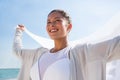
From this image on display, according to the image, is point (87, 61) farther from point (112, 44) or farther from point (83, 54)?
point (112, 44)

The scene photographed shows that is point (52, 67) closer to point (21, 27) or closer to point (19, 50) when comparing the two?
point (19, 50)

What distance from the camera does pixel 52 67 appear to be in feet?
6.90

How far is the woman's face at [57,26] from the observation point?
7.24 feet

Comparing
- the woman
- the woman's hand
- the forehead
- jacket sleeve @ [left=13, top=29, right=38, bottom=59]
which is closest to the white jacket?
the woman

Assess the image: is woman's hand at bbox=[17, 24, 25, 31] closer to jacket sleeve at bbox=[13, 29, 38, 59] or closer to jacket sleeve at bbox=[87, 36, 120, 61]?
jacket sleeve at bbox=[13, 29, 38, 59]

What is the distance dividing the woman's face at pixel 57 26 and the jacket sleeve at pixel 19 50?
34 centimetres

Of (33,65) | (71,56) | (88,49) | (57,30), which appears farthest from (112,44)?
(33,65)

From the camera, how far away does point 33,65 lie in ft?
7.68

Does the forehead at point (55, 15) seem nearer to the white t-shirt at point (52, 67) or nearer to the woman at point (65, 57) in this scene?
the woman at point (65, 57)

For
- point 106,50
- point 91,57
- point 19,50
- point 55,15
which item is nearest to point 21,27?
point 19,50

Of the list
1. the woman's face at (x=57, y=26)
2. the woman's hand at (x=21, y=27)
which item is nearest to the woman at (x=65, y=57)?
the woman's face at (x=57, y=26)

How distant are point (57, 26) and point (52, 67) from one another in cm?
34

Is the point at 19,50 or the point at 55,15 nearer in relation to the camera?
the point at 55,15

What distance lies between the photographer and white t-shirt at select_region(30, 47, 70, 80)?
2041mm
